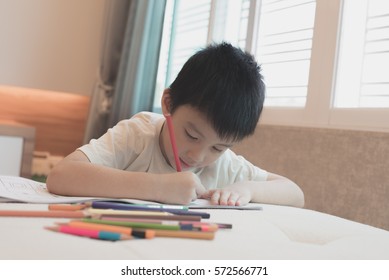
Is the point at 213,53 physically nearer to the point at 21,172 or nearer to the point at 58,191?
the point at 58,191

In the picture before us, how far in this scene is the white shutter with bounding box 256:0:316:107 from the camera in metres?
1.51

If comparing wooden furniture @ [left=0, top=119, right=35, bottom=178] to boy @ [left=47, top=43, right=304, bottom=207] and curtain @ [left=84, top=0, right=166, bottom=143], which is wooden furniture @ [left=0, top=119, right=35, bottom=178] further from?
boy @ [left=47, top=43, right=304, bottom=207]

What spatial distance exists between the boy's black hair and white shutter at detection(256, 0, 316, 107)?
1.81ft

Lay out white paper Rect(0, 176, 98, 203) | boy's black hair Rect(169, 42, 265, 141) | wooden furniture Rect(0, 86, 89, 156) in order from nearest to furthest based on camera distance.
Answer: white paper Rect(0, 176, 98, 203), boy's black hair Rect(169, 42, 265, 141), wooden furniture Rect(0, 86, 89, 156)

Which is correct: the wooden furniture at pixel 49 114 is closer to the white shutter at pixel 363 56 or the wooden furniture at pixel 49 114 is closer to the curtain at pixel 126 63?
the curtain at pixel 126 63

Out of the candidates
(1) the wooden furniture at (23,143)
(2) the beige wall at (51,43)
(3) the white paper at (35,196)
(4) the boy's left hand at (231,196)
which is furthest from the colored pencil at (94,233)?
(2) the beige wall at (51,43)

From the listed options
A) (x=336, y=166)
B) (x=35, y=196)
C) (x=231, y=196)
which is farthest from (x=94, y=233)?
(x=336, y=166)

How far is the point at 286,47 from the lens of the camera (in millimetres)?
1603

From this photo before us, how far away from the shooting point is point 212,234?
509mm

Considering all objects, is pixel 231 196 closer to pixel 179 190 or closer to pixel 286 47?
pixel 179 190

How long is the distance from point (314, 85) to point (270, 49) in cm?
32

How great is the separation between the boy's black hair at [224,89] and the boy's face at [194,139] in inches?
0.5

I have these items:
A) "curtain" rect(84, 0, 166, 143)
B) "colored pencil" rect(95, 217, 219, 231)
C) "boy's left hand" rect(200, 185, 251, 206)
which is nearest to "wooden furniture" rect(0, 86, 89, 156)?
"curtain" rect(84, 0, 166, 143)

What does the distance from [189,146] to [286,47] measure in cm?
80
